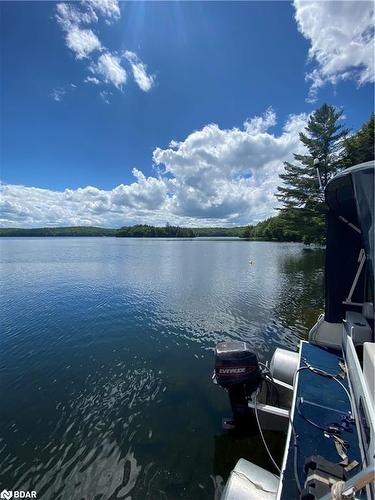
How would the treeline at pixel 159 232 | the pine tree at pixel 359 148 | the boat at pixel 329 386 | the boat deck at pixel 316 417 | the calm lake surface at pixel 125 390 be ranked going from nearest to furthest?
the boat at pixel 329 386, the boat deck at pixel 316 417, the calm lake surface at pixel 125 390, the pine tree at pixel 359 148, the treeline at pixel 159 232

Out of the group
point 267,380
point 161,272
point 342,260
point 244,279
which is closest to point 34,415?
point 267,380

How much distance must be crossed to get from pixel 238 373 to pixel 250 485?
55.7 inches

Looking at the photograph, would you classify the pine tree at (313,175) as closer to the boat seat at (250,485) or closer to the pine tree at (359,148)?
the pine tree at (359,148)

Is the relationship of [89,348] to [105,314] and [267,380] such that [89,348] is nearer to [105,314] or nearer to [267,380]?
[105,314]

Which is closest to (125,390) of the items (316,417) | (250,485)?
(250,485)

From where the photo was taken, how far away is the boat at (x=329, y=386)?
98.9 inches

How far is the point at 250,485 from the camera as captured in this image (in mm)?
2918

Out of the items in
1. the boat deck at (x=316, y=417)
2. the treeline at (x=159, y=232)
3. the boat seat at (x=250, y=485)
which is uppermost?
the treeline at (x=159, y=232)

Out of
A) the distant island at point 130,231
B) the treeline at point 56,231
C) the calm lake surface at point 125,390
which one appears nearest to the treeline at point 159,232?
the distant island at point 130,231

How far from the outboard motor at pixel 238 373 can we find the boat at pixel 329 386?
2cm

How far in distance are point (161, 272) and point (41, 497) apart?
20.1m

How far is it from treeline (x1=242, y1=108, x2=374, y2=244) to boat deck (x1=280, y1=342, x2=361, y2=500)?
931 inches

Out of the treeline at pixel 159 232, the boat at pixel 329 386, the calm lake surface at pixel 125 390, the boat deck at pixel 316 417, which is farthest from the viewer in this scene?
the treeline at pixel 159 232

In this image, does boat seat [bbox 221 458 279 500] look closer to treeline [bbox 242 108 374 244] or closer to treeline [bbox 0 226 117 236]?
treeline [bbox 242 108 374 244]
